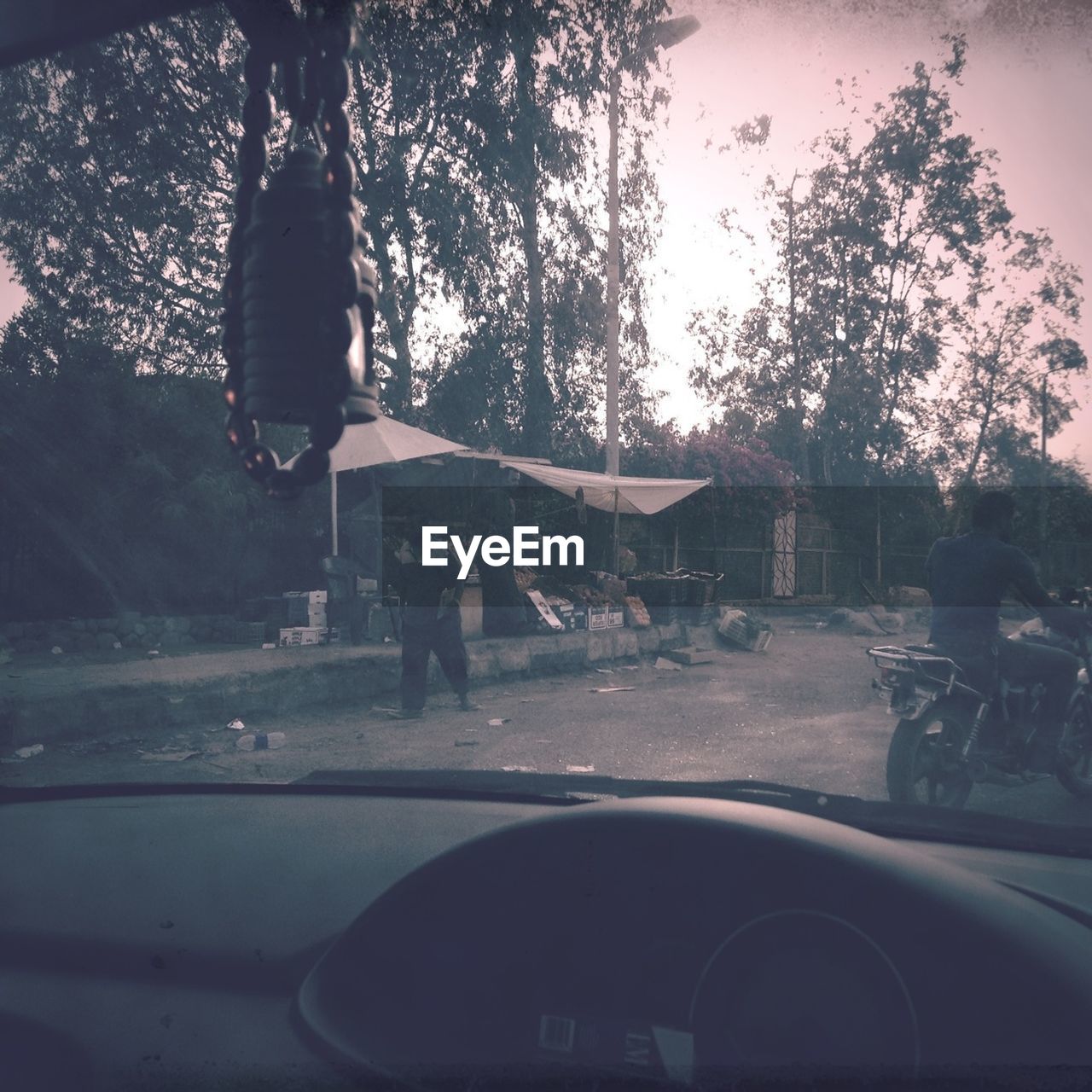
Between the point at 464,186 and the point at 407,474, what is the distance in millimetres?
6133

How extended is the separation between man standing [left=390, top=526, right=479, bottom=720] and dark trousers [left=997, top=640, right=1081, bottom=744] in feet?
15.4

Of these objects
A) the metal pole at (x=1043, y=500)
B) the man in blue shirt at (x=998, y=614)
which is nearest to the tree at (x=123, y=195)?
the man in blue shirt at (x=998, y=614)

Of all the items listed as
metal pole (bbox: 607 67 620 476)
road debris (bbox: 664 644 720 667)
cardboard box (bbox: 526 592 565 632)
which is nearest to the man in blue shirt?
road debris (bbox: 664 644 720 667)

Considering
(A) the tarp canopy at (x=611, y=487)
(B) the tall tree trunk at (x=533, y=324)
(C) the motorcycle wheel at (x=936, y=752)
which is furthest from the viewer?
(B) the tall tree trunk at (x=533, y=324)

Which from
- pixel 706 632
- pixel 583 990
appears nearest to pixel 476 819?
pixel 583 990

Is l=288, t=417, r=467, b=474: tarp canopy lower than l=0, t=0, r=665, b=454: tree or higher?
lower

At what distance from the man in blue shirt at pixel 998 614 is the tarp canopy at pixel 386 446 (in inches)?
226

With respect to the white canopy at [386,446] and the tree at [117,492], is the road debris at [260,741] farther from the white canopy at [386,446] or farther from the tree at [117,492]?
the tree at [117,492]

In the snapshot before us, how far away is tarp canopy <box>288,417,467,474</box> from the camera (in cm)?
1025

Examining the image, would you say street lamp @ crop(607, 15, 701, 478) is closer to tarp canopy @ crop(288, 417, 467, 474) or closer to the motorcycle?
tarp canopy @ crop(288, 417, 467, 474)

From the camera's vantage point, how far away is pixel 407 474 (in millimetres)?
13883

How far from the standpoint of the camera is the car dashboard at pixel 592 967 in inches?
45.4

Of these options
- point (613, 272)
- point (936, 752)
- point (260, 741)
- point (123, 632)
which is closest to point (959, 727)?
point (936, 752)

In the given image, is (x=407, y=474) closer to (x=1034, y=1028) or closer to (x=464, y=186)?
(x=464, y=186)
